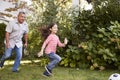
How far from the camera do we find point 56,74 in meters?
8.81

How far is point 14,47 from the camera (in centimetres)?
859

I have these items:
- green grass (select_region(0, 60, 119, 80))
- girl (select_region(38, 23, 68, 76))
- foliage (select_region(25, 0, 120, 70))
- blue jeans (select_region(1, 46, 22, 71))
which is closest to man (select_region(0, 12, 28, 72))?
blue jeans (select_region(1, 46, 22, 71))

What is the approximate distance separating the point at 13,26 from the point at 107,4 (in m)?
3.19

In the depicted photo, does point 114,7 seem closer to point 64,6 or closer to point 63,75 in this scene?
point 64,6

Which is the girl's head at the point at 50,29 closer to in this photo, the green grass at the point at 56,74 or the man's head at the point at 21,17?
the man's head at the point at 21,17

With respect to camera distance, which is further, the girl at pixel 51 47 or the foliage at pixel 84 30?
the foliage at pixel 84 30

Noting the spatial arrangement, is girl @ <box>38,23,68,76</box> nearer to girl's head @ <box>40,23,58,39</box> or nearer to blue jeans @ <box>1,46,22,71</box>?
girl's head @ <box>40,23,58,39</box>

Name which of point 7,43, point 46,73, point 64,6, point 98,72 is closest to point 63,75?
point 46,73

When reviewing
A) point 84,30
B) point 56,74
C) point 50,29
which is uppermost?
point 50,29

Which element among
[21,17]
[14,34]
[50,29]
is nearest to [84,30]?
[50,29]

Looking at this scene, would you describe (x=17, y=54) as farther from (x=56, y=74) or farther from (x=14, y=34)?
(x=56, y=74)

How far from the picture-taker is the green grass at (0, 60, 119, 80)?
8383 millimetres

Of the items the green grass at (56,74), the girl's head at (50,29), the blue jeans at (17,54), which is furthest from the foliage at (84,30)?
the blue jeans at (17,54)

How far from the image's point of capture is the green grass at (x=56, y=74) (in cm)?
838
